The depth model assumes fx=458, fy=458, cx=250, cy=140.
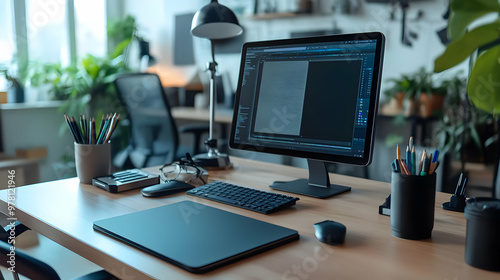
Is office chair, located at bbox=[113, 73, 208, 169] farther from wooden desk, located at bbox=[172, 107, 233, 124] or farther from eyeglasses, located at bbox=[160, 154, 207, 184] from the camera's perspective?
eyeglasses, located at bbox=[160, 154, 207, 184]

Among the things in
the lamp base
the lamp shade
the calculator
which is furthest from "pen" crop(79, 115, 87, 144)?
the lamp shade

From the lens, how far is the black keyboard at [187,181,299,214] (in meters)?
1.06

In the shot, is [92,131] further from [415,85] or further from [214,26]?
[415,85]

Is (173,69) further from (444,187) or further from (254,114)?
(254,114)

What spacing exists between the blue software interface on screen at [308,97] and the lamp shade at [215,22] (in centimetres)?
19

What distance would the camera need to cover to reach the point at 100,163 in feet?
4.45

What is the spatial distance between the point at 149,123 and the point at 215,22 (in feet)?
4.89

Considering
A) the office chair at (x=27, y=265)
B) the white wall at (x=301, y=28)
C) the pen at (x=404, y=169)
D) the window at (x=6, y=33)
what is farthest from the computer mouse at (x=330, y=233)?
the window at (x=6, y=33)

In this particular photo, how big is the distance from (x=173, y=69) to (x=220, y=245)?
12.7 ft

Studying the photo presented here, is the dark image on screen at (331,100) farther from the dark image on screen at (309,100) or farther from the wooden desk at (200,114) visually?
the wooden desk at (200,114)

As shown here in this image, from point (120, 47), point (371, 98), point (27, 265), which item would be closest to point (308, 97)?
point (371, 98)

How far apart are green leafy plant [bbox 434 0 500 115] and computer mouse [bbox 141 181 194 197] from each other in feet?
2.68

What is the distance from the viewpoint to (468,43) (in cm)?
52

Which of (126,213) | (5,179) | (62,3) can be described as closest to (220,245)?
(126,213)
